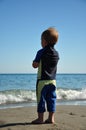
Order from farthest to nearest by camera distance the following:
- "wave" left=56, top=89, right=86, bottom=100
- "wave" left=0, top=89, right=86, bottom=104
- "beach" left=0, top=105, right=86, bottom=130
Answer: "wave" left=56, top=89, right=86, bottom=100
"wave" left=0, top=89, right=86, bottom=104
"beach" left=0, top=105, right=86, bottom=130

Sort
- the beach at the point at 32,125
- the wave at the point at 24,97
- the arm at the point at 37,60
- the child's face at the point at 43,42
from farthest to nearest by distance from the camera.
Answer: the wave at the point at 24,97, the child's face at the point at 43,42, the arm at the point at 37,60, the beach at the point at 32,125

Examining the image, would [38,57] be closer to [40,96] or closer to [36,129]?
[40,96]

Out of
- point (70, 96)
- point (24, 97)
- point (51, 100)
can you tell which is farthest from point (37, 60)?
point (70, 96)

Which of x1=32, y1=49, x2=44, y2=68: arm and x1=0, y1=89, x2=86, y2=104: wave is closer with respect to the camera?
x1=32, y1=49, x2=44, y2=68: arm

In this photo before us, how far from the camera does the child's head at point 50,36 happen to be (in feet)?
15.2

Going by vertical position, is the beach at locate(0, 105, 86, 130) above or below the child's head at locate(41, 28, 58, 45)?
below

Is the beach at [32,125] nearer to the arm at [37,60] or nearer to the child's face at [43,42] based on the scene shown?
the arm at [37,60]

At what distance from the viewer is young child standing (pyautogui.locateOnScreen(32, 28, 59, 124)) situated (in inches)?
180

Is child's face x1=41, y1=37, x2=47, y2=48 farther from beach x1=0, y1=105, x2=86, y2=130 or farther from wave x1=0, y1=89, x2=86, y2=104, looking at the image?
wave x1=0, y1=89, x2=86, y2=104

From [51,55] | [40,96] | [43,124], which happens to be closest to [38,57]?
[51,55]

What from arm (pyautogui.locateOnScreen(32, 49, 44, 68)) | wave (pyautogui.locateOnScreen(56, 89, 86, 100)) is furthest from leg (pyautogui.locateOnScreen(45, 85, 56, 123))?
wave (pyautogui.locateOnScreen(56, 89, 86, 100))

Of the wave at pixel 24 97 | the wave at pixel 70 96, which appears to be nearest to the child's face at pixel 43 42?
the wave at pixel 24 97

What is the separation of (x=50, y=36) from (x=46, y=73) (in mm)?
545

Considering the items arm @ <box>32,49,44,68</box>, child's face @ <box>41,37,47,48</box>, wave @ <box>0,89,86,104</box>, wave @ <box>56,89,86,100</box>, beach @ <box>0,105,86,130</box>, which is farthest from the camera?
wave @ <box>56,89,86,100</box>
